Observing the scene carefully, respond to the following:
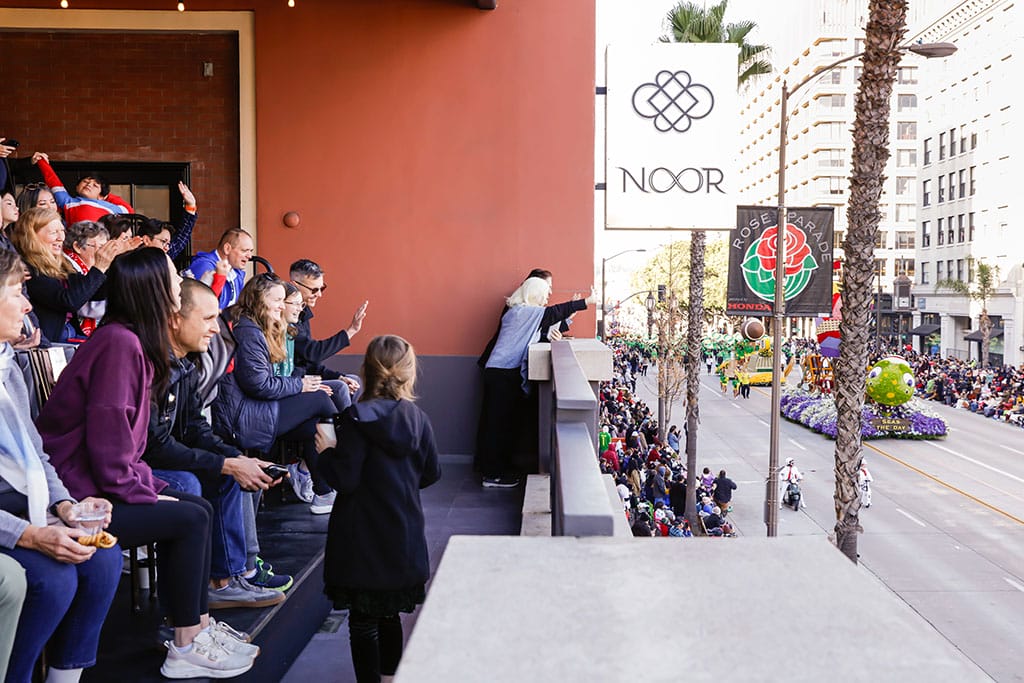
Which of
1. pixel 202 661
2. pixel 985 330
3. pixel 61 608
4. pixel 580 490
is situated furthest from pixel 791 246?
pixel 985 330

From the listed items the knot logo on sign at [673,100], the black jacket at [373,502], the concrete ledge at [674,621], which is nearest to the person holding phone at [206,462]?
the black jacket at [373,502]

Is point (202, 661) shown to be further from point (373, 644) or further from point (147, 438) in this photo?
point (147, 438)

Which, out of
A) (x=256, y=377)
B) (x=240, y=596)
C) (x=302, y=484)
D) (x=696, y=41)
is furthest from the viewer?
(x=696, y=41)

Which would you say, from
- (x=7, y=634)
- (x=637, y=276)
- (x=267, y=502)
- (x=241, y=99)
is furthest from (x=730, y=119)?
(x=637, y=276)

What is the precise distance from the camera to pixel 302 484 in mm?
7086

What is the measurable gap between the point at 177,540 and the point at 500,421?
4.70 metres

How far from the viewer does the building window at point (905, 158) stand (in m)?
92.9

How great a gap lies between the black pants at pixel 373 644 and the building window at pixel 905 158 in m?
98.6

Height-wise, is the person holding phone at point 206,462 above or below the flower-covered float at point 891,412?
above

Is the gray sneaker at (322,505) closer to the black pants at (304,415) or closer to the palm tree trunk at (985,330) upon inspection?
the black pants at (304,415)

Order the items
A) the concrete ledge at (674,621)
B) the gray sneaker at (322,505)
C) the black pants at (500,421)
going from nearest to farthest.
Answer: the concrete ledge at (674,621) → the gray sneaker at (322,505) → the black pants at (500,421)

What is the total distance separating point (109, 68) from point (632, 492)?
14201 millimetres

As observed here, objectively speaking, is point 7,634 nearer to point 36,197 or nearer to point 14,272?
point 14,272

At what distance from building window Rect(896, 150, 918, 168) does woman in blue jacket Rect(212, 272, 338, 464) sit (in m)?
97.7
